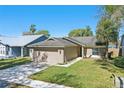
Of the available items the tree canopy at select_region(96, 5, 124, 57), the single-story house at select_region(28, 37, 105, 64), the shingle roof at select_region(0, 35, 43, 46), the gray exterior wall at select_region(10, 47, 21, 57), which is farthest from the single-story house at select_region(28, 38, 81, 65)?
the gray exterior wall at select_region(10, 47, 21, 57)

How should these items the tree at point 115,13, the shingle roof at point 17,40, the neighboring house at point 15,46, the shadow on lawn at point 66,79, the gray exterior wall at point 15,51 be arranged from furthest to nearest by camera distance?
the shingle roof at point 17,40, the gray exterior wall at point 15,51, the neighboring house at point 15,46, the tree at point 115,13, the shadow on lawn at point 66,79

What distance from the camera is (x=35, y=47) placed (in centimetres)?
1622

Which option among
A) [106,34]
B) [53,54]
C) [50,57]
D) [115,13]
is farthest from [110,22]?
[50,57]

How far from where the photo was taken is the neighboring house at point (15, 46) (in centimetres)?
2127

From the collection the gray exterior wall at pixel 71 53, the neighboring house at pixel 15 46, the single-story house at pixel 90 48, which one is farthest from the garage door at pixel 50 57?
the neighboring house at pixel 15 46

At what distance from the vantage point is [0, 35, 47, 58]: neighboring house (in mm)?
21266

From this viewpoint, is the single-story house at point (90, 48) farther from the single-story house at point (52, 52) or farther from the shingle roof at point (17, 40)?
the shingle roof at point (17, 40)

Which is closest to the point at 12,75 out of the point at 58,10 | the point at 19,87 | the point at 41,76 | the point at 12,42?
the point at 41,76

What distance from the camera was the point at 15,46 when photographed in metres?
21.3

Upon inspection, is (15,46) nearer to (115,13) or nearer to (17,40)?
(17,40)

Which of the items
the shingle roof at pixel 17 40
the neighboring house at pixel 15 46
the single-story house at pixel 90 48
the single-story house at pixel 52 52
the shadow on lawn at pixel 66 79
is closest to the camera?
the shadow on lawn at pixel 66 79

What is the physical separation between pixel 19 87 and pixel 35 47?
776 centimetres

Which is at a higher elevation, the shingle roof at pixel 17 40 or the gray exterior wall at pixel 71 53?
the shingle roof at pixel 17 40

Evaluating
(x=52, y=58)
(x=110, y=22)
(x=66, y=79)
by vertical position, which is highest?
(x=110, y=22)
